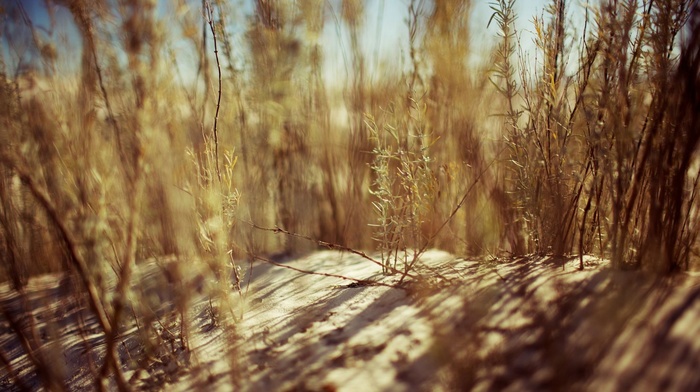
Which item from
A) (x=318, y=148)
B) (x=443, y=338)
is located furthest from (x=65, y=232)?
(x=318, y=148)

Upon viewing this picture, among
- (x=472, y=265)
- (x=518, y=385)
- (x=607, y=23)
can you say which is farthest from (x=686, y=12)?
(x=518, y=385)

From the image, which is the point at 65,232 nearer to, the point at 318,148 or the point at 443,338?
the point at 443,338

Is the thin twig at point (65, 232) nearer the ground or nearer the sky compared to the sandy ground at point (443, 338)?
nearer the sky

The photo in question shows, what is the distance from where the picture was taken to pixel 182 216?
1765mm

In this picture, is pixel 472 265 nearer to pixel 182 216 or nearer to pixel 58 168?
pixel 182 216

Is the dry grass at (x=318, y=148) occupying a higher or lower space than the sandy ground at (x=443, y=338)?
higher

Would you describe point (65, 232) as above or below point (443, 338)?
above

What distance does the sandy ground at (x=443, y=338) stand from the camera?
2.92ft

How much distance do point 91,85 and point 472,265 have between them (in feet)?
4.51

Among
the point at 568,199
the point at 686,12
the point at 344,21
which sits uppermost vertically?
the point at 344,21

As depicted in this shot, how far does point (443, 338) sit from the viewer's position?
108cm

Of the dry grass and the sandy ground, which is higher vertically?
the dry grass

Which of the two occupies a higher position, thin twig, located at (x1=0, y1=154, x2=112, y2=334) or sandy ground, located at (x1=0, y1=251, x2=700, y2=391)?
thin twig, located at (x1=0, y1=154, x2=112, y2=334)

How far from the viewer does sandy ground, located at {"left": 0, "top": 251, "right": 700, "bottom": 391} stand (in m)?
0.89
